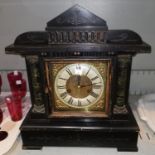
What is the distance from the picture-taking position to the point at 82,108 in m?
0.90

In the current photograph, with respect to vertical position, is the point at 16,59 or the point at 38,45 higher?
the point at 38,45

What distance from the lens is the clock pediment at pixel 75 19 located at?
76cm

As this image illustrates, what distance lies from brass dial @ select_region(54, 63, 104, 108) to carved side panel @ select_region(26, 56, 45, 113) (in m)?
0.08

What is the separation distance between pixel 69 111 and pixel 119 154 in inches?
11.3

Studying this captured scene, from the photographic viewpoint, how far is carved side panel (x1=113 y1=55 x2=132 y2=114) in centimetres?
80

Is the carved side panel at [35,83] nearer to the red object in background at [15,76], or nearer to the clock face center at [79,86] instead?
the clock face center at [79,86]

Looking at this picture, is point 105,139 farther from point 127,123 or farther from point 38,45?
point 38,45

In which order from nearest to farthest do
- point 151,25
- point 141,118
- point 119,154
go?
point 119,154
point 141,118
point 151,25

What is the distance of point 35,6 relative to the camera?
1.11 metres

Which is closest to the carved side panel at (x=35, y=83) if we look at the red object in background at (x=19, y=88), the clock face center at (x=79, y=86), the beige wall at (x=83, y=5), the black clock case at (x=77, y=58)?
the black clock case at (x=77, y=58)

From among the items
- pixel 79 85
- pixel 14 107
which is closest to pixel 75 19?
pixel 79 85

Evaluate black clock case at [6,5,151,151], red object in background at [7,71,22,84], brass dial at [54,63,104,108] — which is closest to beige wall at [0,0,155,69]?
red object in background at [7,71,22,84]

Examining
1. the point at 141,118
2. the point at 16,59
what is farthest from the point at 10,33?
the point at 141,118

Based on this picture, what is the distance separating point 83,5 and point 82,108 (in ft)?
1.89
